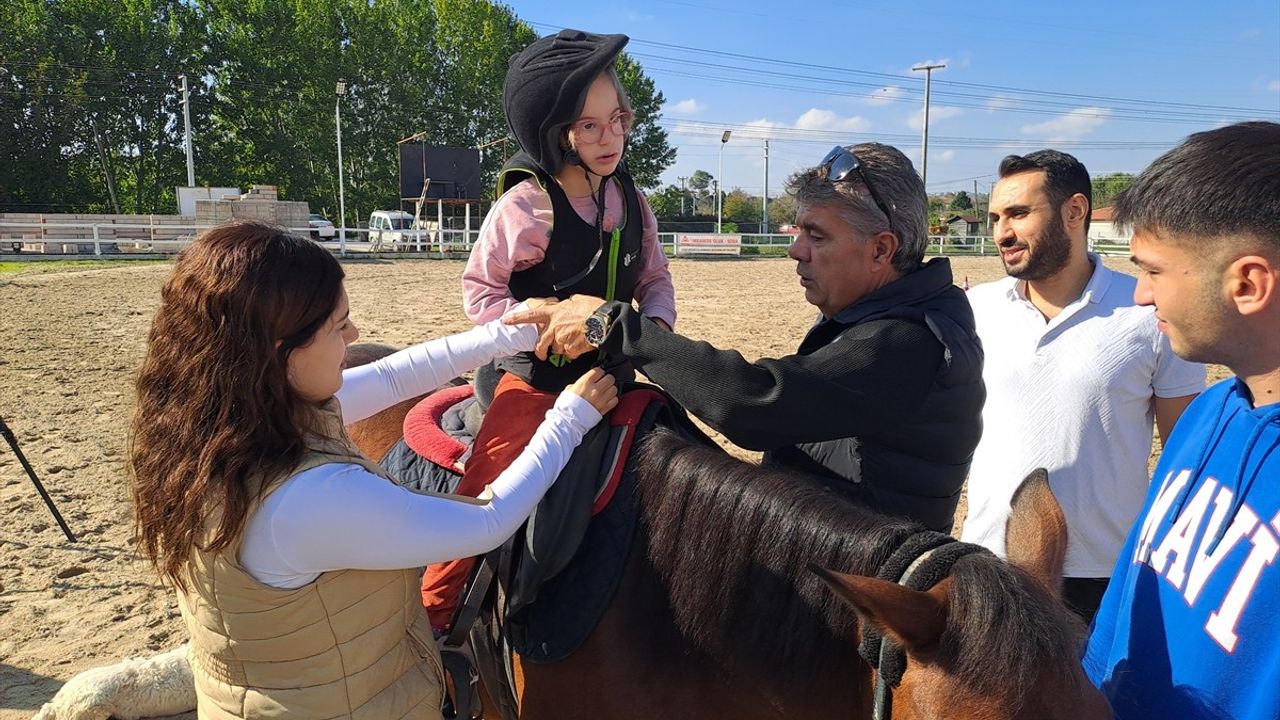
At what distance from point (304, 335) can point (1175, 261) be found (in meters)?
1.42

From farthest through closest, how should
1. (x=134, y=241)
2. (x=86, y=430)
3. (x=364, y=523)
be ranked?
(x=134, y=241) → (x=86, y=430) → (x=364, y=523)

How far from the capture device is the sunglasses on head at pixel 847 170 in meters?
1.80

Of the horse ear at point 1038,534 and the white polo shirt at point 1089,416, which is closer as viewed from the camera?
the horse ear at point 1038,534

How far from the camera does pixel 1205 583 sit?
1.13m

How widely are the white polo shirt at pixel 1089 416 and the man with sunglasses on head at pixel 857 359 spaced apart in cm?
78

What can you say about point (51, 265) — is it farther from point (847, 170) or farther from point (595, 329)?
point (847, 170)

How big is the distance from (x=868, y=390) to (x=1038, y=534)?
1.33 ft

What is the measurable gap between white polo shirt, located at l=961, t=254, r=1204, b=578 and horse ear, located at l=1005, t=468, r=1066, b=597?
1063mm

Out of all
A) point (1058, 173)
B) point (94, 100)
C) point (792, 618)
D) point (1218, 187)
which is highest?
point (94, 100)

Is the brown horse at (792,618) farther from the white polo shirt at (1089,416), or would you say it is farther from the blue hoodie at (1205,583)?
the white polo shirt at (1089,416)

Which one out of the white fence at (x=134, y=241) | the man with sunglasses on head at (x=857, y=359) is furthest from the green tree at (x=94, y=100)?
the man with sunglasses on head at (x=857, y=359)

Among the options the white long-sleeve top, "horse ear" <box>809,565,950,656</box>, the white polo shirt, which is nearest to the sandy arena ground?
the white long-sleeve top

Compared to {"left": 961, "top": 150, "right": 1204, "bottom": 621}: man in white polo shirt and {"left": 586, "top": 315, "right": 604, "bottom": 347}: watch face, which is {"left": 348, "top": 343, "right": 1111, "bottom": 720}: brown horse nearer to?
{"left": 586, "top": 315, "right": 604, "bottom": 347}: watch face

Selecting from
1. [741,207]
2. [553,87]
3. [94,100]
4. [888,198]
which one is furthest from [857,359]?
[741,207]
